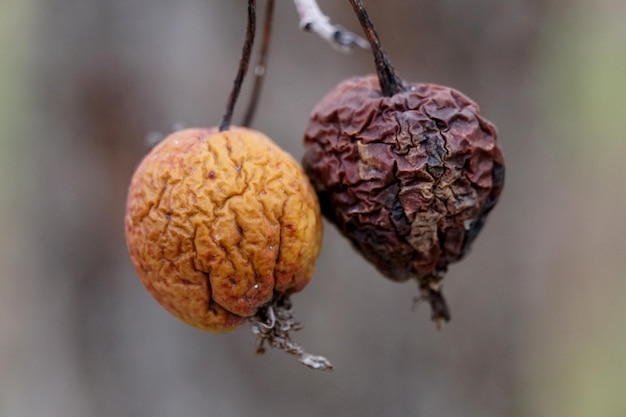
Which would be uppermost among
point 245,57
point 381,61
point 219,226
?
point 381,61

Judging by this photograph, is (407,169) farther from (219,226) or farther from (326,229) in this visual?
(326,229)

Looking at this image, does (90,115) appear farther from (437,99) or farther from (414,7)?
(437,99)

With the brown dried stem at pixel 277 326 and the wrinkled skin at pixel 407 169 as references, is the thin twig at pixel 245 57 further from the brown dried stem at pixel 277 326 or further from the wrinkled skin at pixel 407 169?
the brown dried stem at pixel 277 326

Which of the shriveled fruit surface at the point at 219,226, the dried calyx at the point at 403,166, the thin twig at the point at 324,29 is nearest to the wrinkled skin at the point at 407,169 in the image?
the dried calyx at the point at 403,166

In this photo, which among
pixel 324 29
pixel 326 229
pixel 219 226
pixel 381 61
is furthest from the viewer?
pixel 326 229

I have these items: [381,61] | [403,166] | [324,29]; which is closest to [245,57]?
[324,29]

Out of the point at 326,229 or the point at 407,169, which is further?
the point at 326,229

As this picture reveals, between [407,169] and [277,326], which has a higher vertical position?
[407,169]

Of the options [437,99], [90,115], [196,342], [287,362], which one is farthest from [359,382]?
[437,99]
